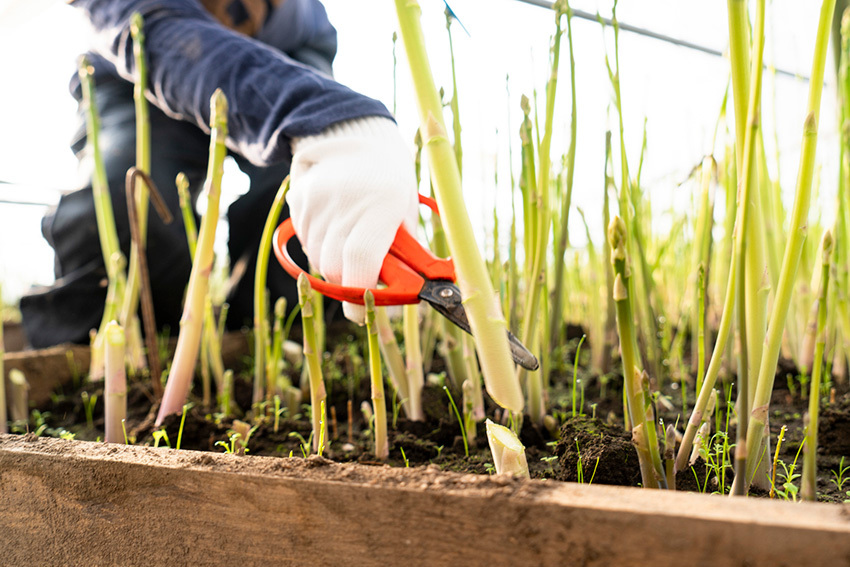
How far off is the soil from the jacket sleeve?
40 cm

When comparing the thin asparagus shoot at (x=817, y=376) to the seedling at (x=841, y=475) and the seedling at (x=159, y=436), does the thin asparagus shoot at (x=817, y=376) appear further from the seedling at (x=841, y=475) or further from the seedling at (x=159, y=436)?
the seedling at (x=159, y=436)

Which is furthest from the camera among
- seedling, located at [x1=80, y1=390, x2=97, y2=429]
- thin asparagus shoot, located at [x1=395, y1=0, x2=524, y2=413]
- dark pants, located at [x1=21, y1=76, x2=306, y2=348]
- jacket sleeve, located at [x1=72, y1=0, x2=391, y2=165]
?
dark pants, located at [x1=21, y1=76, x2=306, y2=348]

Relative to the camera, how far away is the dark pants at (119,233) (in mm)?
1411

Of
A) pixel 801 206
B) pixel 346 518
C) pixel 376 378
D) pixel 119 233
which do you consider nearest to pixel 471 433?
pixel 376 378

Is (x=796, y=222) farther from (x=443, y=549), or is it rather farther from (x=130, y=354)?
(x=130, y=354)

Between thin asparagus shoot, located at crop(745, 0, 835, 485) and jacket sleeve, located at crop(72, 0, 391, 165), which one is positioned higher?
jacket sleeve, located at crop(72, 0, 391, 165)

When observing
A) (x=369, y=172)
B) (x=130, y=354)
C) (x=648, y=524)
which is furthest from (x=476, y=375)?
(x=130, y=354)

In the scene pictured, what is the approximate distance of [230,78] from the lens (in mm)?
864

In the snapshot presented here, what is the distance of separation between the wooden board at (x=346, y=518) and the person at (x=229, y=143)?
0.29 meters

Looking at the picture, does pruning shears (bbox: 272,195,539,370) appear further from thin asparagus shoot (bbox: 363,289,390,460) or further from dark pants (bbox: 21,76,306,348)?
dark pants (bbox: 21,76,306,348)

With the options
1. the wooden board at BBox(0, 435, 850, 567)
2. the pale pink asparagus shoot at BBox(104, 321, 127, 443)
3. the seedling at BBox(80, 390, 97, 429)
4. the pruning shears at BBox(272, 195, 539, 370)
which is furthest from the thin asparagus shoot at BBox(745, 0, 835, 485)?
the seedling at BBox(80, 390, 97, 429)

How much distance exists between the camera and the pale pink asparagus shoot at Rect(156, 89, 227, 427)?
2.17 ft

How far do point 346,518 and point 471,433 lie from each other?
315 millimetres

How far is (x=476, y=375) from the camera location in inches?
29.7
